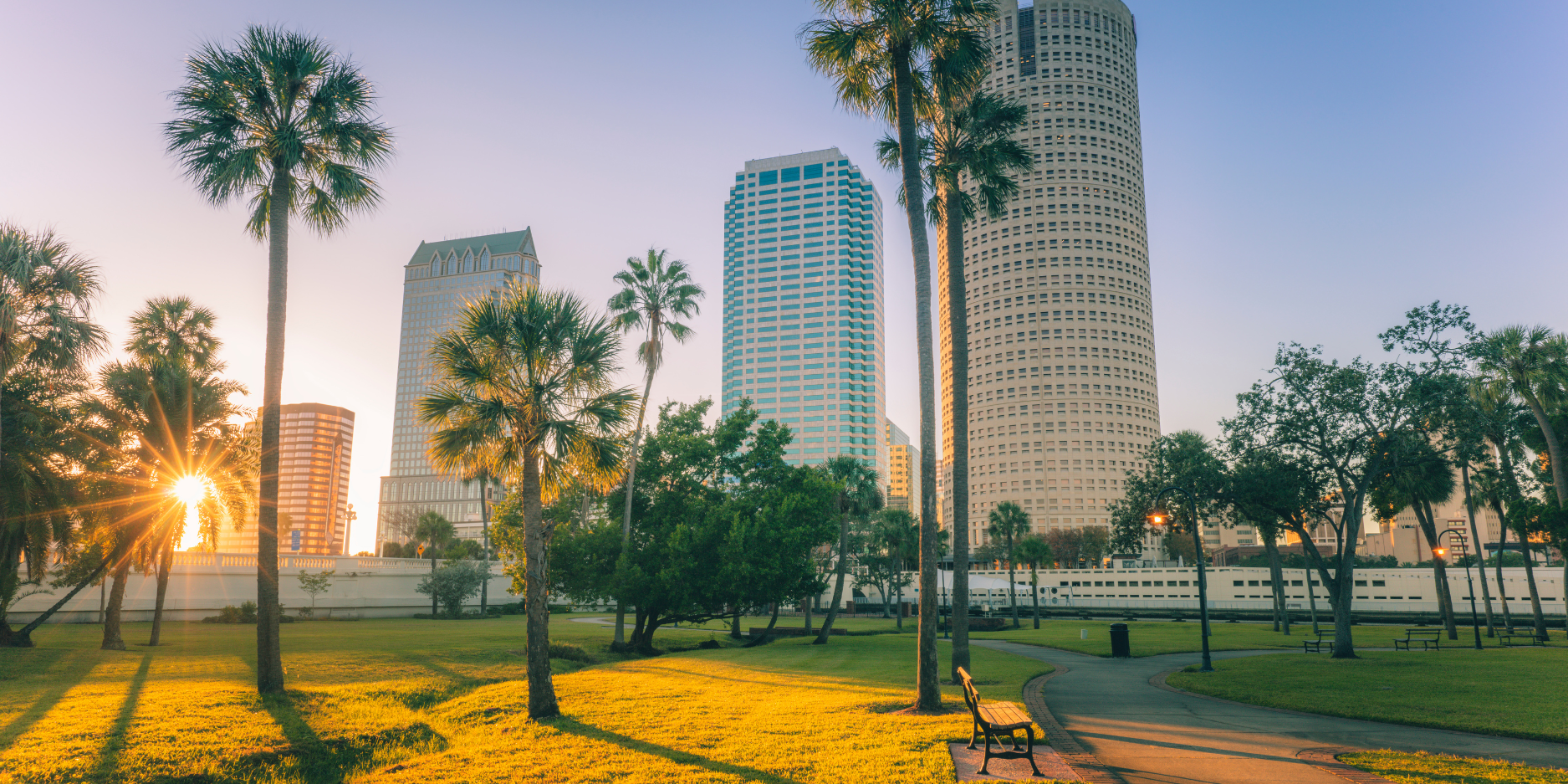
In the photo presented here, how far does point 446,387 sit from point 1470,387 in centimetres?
3304

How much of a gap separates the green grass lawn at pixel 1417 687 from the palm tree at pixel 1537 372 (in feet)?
32.9

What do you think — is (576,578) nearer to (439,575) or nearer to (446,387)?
(446,387)

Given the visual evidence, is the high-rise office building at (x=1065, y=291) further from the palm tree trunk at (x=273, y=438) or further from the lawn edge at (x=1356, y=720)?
the palm tree trunk at (x=273, y=438)

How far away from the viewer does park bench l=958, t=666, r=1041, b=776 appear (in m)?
9.36

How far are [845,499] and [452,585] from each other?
119 ft

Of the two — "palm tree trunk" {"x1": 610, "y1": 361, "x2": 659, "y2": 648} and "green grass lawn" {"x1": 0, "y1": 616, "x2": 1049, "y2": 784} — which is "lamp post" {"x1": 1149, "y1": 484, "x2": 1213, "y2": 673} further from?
"palm tree trunk" {"x1": 610, "y1": 361, "x2": 659, "y2": 648}

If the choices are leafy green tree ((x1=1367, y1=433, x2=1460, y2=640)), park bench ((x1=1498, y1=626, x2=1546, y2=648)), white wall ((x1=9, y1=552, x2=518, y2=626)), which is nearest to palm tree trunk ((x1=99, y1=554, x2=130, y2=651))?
white wall ((x1=9, y1=552, x2=518, y2=626))

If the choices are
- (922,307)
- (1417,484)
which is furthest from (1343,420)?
(922,307)

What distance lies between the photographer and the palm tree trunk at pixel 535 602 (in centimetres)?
1477

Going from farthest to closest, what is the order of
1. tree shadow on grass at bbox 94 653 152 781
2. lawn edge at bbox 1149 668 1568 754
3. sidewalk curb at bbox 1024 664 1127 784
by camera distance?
lawn edge at bbox 1149 668 1568 754
tree shadow on grass at bbox 94 653 152 781
sidewalk curb at bbox 1024 664 1127 784

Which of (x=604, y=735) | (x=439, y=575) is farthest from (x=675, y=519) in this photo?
(x=439, y=575)

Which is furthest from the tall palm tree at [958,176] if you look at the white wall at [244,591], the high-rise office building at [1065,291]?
the high-rise office building at [1065,291]

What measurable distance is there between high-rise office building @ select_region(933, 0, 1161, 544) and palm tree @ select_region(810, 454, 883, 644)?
117 metres

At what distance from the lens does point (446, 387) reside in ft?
55.1
